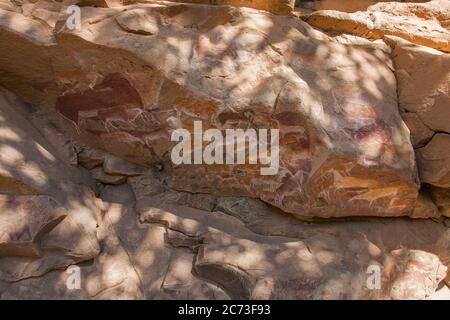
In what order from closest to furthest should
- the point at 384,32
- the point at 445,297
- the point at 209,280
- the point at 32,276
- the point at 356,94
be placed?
the point at 32,276, the point at 209,280, the point at 445,297, the point at 356,94, the point at 384,32

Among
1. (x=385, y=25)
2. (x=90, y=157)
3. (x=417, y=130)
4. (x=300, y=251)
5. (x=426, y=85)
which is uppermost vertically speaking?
(x=385, y=25)

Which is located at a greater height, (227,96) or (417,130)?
(227,96)

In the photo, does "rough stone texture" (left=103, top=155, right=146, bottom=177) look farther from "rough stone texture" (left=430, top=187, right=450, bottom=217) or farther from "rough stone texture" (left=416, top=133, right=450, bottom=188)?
"rough stone texture" (left=430, top=187, right=450, bottom=217)

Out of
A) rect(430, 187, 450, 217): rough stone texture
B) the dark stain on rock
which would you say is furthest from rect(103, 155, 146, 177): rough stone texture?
rect(430, 187, 450, 217): rough stone texture

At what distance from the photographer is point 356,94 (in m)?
2.61

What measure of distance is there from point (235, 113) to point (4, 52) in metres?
1.48

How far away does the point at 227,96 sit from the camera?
244cm

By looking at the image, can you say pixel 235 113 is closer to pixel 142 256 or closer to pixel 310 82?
pixel 310 82

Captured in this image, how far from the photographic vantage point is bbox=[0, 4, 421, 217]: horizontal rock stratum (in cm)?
244

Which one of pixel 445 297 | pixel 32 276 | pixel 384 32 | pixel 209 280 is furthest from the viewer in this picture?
pixel 384 32

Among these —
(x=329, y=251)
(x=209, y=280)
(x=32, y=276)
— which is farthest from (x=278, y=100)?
(x=32, y=276)

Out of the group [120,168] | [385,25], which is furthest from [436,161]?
[120,168]

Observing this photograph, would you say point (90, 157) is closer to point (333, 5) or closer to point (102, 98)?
point (102, 98)

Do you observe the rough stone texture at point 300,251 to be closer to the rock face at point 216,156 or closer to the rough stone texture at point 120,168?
the rock face at point 216,156
